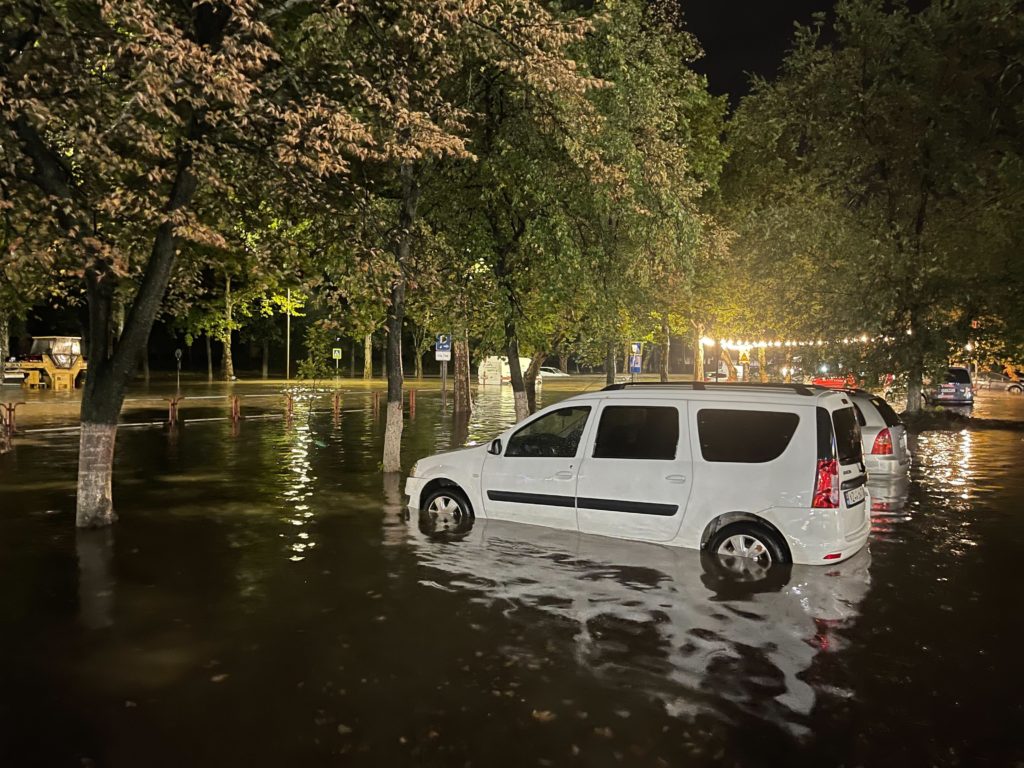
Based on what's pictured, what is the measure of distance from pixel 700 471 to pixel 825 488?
112 cm

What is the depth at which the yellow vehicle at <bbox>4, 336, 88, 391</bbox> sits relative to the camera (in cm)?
4462

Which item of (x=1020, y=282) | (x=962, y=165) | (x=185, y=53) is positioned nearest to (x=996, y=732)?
(x=185, y=53)

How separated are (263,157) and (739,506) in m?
6.66

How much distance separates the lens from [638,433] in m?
8.68

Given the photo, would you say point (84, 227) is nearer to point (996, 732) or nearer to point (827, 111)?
point (996, 732)

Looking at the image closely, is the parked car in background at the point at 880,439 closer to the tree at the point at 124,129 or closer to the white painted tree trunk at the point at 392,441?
the white painted tree trunk at the point at 392,441

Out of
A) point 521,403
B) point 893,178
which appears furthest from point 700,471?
point 893,178

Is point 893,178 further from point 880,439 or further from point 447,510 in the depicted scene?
point 447,510

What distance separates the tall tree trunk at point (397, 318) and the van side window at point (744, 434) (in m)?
7.05

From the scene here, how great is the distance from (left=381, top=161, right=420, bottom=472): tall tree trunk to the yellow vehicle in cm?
3572

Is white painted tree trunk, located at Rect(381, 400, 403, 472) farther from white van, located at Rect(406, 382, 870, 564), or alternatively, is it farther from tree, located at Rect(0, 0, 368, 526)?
white van, located at Rect(406, 382, 870, 564)

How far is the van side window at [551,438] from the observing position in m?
9.10

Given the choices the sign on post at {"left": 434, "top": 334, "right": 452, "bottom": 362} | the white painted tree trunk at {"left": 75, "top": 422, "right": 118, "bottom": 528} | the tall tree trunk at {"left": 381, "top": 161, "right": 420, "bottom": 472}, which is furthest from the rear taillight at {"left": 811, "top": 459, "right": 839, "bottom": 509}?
the sign on post at {"left": 434, "top": 334, "right": 452, "bottom": 362}

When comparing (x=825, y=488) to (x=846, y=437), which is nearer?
(x=825, y=488)
